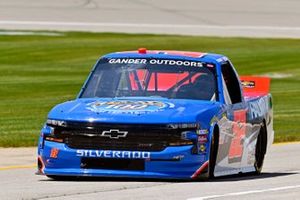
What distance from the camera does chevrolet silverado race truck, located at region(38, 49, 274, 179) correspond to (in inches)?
502

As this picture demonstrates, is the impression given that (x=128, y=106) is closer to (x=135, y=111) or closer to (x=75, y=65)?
(x=135, y=111)

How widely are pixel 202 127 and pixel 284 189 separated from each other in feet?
3.45

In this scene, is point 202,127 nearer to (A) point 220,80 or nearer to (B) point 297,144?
(A) point 220,80

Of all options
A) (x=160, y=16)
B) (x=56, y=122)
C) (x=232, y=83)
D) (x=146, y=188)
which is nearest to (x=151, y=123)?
(x=146, y=188)

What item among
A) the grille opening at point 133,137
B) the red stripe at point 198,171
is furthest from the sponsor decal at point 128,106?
the red stripe at point 198,171

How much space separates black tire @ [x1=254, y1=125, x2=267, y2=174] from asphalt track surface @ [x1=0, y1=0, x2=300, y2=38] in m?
32.9

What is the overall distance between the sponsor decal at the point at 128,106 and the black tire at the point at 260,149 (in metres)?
2.23

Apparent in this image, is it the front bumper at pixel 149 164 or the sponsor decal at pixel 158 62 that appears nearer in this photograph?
the front bumper at pixel 149 164

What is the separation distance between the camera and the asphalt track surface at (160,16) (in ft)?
162

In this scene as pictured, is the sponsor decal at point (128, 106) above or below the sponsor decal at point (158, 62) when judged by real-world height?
below

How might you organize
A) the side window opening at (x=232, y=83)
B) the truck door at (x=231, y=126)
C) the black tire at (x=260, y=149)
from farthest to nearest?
the black tire at (x=260, y=149)
the side window opening at (x=232, y=83)
the truck door at (x=231, y=126)

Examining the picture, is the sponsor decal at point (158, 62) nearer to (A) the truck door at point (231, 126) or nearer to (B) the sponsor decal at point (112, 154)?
(A) the truck door at point (231, 126)

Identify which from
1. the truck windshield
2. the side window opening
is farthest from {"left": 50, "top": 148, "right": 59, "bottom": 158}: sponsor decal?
the side window opening

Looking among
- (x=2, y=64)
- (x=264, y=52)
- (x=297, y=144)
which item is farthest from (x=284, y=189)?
(x=264, y=52)
